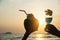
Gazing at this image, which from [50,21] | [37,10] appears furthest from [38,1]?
[50,21]

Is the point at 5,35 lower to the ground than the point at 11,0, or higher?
lower

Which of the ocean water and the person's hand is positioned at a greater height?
the person's hand

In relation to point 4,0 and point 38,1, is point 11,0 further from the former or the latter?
point 38,1

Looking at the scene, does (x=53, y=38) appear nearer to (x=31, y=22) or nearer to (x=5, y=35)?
(x=31, y=22)

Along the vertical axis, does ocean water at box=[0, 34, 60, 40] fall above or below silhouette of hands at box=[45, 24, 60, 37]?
below

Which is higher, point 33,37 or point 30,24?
point 30,24

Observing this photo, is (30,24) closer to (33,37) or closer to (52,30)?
(33,37)

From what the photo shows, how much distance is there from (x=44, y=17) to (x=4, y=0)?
0.52 meters

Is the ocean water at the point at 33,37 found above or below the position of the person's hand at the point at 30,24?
below

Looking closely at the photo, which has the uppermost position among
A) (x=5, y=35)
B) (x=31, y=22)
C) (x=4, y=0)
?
(x=4, y=0)

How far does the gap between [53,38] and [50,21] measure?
200 mm

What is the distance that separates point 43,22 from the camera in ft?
8.29

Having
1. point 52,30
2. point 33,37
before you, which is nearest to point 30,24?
point 33,37

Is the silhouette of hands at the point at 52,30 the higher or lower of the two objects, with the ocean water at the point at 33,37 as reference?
higher
